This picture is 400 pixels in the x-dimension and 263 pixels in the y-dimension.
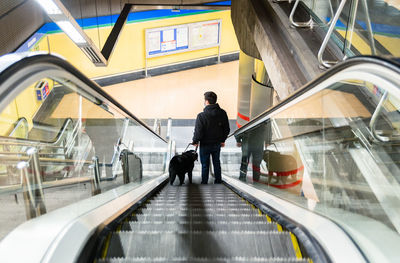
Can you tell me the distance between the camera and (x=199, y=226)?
205cm

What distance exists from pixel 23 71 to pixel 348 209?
1.69m

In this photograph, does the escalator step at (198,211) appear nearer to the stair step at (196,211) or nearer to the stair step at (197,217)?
the stair step at (196,211)

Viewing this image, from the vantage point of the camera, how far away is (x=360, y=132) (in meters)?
1.93

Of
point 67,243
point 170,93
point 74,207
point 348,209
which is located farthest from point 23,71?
point 170,93

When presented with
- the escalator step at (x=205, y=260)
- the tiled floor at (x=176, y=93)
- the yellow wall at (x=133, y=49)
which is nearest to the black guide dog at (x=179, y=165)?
the escalator step at (x=205, y=260)

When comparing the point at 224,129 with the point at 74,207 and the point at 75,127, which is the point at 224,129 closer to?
the point at 75,127

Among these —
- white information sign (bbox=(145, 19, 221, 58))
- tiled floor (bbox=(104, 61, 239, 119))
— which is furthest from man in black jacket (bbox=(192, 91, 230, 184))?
white information sign (bbox=(145, 19, 221, 58))

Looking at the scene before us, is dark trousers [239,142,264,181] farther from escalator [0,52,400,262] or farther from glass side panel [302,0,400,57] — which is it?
glass side panel [302,0,400,57]

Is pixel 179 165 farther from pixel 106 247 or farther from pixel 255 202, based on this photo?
pixel 106 247

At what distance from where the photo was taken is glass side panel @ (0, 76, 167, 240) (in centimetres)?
182

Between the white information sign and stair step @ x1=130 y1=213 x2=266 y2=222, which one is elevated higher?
the white information sign

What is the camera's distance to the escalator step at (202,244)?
1.63m

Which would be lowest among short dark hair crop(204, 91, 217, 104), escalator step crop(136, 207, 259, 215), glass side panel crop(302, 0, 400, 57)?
escalator step crop(136, 207, 259, 215)

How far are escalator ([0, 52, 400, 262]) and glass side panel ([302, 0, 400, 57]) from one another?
3.77 ft
